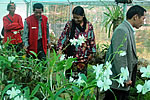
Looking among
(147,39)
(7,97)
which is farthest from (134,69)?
(147,39)

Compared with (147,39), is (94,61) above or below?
below

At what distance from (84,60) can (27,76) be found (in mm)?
1446

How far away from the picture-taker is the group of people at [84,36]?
222cm

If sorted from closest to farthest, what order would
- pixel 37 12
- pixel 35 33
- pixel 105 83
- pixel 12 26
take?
pixel 105 83 < pixel 37 12 < pixel 35 33 < pixel 12 26

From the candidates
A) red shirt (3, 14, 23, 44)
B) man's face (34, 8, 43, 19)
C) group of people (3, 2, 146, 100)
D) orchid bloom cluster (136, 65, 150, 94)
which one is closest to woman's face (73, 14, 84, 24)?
group of people (3, 2, 146, 100)

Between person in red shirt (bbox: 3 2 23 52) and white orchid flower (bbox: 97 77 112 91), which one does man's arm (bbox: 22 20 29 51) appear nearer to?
person in red shirt (bbox: 3 2 23 52)

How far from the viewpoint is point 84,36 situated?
3.07m

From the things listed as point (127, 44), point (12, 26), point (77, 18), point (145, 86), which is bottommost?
point (145, 86)

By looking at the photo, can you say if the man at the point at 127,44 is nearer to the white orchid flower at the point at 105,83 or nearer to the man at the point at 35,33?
the white orchid flower at the point at 105,83

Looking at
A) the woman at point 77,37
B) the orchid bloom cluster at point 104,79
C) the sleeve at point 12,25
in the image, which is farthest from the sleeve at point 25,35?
the orchid bloom cluster at point 104,79

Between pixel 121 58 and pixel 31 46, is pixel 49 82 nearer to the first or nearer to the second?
pixel 121 58

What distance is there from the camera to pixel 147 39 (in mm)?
4914

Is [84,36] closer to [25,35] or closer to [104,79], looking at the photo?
[25,35]

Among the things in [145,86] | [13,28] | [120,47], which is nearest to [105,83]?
[145,86]
